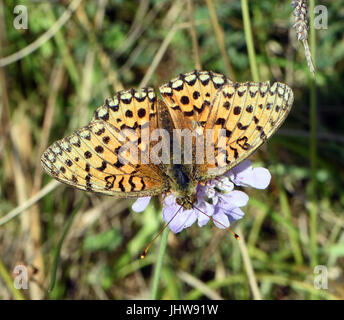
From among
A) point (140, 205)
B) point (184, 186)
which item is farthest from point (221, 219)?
point (140, 205)

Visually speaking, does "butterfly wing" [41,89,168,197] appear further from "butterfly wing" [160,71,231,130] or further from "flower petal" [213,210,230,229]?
"flower petal" [213,210,230,229]

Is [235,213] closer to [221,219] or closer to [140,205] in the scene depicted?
[221,219]

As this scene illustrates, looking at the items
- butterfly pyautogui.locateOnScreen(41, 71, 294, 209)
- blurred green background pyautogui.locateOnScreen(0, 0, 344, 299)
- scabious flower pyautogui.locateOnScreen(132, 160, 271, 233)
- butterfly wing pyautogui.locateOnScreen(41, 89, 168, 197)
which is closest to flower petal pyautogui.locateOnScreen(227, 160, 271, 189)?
scabious flower pyautogui.locateOnScreen(132, 160, 271, 233)

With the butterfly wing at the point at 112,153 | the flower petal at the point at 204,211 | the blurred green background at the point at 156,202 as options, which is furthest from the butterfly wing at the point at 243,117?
the blurred green background at the point at 156,202

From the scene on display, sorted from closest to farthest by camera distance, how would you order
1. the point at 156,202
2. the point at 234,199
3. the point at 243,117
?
1. the point at 243,117
2. the point at 234,199
3. the point at 156,202

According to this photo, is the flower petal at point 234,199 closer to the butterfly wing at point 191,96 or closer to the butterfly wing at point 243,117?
the butterfly wing at point 243,117
